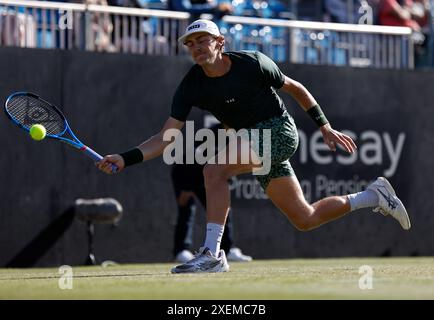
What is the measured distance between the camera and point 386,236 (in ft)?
47.9

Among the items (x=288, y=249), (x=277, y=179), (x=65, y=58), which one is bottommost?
(x=288, y=249)

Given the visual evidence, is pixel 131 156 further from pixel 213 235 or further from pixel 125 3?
pixel 125 3

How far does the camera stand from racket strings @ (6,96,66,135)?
932 cm

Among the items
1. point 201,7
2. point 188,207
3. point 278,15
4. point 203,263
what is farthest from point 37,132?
point 278,15

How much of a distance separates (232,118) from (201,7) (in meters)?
5.04

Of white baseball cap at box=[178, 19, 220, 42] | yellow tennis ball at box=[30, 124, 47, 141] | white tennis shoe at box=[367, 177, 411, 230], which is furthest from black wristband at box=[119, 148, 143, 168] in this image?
white tennis shoe at box=[367, 177, 411, 230]

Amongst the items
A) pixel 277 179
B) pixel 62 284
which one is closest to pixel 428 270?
A: pixel 277 179

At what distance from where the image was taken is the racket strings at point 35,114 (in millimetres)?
9320

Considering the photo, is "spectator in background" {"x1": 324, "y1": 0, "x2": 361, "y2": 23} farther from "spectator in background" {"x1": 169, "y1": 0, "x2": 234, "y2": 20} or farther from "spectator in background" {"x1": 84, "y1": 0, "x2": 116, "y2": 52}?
"spectator in background" {"x1": 84, "y1": 0, "x2": 116, "y2": 52}

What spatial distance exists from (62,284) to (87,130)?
190 inches

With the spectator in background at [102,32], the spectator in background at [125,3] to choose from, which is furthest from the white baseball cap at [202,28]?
the spectator in background at [125,3]

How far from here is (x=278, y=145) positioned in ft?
29.6
